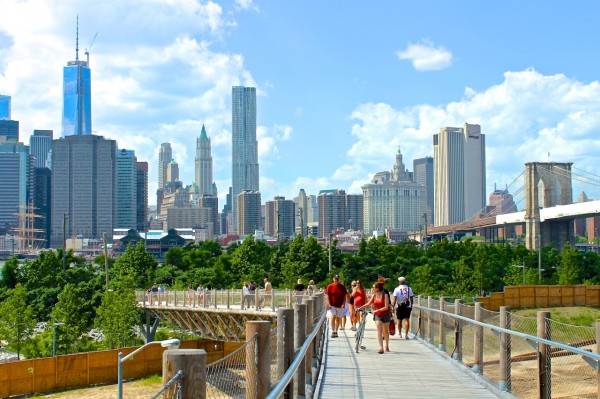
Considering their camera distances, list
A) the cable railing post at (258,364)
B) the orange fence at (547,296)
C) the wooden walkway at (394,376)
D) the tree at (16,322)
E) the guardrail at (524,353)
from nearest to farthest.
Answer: the cable railing post at (258,364)
the guardrail at (524,353)
the wooden walkway at (394,376)
the orange fence at (547,296)
the tree at (16,322)

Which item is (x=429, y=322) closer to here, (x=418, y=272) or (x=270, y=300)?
(x=270, y=300)

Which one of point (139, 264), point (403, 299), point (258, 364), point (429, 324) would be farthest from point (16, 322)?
point (258, 364)

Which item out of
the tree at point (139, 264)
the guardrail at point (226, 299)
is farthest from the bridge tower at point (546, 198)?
the guardrail at point (226, 299)

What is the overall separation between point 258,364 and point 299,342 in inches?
156

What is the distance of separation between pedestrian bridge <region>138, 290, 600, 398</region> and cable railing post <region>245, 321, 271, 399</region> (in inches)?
2.2

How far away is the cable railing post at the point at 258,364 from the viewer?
25.6 feet

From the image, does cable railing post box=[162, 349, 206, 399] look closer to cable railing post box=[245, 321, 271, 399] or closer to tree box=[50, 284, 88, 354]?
cable railing post box=[245, 321, 271, 399]

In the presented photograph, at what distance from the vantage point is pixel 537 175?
134000 mm

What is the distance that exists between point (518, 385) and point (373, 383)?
7.41 feet

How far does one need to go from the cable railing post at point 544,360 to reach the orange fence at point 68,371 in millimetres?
28226

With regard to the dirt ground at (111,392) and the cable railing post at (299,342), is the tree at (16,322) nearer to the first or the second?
the dirt ground at (111,392)

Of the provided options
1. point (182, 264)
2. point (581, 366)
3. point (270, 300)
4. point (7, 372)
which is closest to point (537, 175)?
point (182, 264)

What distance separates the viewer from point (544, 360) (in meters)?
10.3

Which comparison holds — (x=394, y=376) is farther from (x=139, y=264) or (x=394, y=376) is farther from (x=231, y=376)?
(x=139, y=264)
